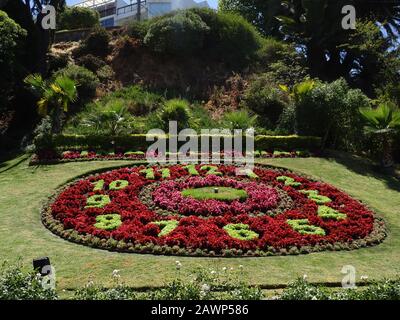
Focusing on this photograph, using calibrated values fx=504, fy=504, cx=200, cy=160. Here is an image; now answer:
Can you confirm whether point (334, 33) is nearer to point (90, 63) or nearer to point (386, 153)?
point (386, 153)

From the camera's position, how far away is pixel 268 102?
24.1 m

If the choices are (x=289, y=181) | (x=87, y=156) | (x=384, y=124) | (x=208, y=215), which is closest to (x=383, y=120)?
(x=384, y=124)

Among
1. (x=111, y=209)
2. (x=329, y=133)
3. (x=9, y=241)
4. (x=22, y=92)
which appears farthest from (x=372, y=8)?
(x=9, y=241)

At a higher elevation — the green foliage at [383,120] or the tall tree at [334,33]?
the tall tree at [334,33]

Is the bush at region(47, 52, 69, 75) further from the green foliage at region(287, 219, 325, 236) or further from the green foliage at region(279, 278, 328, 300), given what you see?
the green foliage at region(279, 278, 328, 300)

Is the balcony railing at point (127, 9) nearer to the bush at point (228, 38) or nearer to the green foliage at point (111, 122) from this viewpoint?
the bush at point (228, 38)

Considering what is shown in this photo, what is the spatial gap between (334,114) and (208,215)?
927cm

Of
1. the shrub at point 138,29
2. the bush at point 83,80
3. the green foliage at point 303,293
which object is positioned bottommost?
the green foliage at point 303,293

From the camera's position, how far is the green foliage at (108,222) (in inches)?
448

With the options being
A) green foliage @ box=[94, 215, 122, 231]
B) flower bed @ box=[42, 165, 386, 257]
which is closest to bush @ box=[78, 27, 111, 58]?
flower bed @ box=[42, 165, 386, 257]

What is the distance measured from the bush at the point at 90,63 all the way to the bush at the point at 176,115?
9.84 metres

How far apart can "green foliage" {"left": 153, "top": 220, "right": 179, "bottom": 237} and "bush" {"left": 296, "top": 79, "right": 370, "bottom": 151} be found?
10.1 meters

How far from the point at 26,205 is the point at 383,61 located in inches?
799

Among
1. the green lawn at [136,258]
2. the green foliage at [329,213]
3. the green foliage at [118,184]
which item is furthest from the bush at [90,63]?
the green foliage at [329,213]
